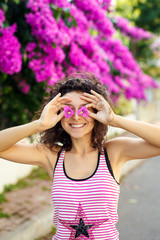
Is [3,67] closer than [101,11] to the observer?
Yes

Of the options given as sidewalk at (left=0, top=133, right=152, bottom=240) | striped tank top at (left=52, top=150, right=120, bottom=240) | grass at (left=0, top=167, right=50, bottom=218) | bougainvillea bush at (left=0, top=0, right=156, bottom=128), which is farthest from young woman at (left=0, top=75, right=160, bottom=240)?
grass at (left=0, top=167, right=50, bottom=218)

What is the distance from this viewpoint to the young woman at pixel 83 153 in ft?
5.77

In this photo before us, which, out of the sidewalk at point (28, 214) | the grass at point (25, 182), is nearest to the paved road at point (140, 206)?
the sidewalk at point (28, 214)

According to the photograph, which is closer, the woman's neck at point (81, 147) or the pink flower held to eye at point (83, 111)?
the pink flower held to eye at point (83, 111)

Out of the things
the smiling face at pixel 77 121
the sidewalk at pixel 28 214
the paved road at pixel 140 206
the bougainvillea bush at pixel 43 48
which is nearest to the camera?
the smiling face at pixel 77 121

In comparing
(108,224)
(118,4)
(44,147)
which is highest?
(118,4)

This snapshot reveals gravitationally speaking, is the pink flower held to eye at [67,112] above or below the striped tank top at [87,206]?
above

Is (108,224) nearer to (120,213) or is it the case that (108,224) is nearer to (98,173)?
(98,173)

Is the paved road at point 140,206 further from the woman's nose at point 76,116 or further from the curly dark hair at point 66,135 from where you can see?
the woman's nose at point 76,116

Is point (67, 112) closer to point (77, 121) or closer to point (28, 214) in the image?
point (77, 121)

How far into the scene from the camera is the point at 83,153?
2.02 m

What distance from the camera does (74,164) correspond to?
1945mm

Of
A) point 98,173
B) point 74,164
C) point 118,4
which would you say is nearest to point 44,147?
point 74,164

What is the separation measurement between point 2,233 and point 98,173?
6.21ft
